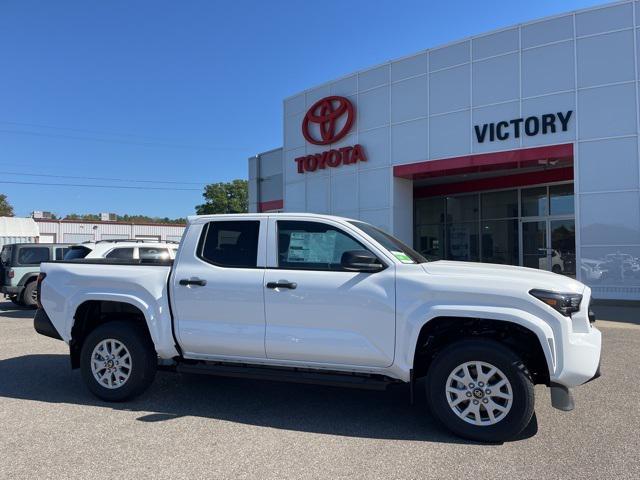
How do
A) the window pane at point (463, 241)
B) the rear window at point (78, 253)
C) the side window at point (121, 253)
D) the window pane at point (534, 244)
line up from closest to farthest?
the side window at point (121, 253) → the rear window at point (78, 253) → the window pane at point (534, 244) → the window pane at point (463, 241)

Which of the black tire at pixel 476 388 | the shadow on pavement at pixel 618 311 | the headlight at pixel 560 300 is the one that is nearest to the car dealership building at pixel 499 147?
the shadow on pavement at pixel 618 311

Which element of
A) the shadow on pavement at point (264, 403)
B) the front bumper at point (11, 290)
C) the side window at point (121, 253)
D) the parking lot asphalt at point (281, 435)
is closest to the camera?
the parking lot asphalt at point (281, 435)

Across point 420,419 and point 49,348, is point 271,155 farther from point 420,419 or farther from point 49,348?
point 420,419

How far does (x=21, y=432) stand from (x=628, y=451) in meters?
4.94

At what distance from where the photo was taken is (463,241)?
67.2 feet

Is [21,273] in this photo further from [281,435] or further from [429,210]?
[429,210]

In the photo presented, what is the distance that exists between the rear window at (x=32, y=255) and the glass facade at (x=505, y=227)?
35.9 ft

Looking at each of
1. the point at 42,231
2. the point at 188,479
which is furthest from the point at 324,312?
the point at 42,231

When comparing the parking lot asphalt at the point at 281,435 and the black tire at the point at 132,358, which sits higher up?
the black tire at the point at 132,358

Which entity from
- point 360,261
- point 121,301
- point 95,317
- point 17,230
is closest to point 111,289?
point 121,301

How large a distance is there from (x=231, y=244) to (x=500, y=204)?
51.9 feet

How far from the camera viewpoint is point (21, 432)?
175 inches

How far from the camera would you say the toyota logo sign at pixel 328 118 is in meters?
18.5

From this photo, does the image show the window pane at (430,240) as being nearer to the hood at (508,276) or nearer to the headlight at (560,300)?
the hood at (508,276)
